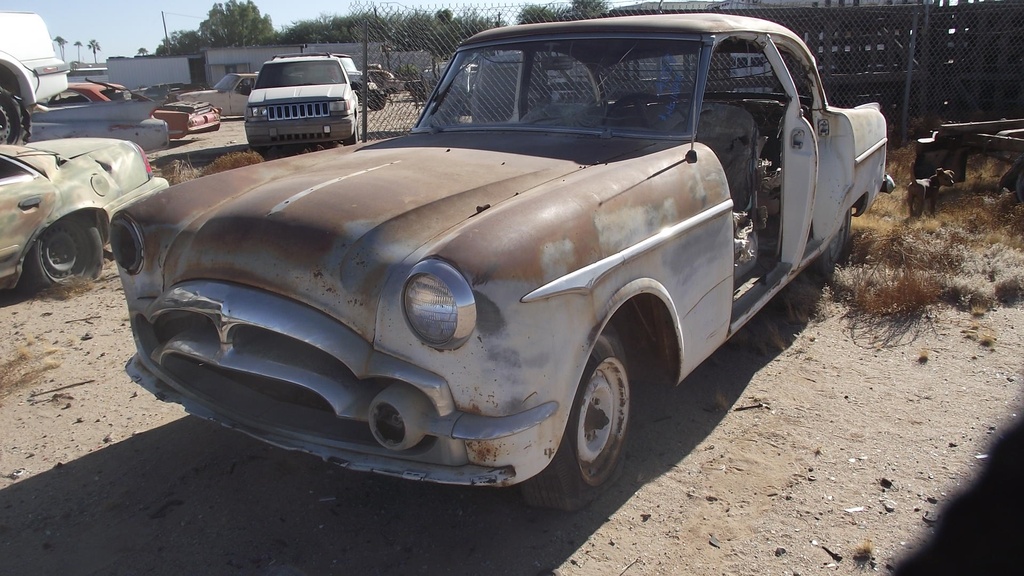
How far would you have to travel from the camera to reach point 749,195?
4.32 metres

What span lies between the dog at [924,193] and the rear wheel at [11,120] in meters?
9.61

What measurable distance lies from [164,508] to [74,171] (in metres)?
4.18

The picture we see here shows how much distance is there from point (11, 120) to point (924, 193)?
9787mm

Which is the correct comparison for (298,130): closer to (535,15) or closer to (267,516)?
(535,15)

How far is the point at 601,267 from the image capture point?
260 centimetres

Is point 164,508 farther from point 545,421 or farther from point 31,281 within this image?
point 31,281

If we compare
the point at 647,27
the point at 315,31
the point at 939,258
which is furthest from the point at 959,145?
the point at 315,31

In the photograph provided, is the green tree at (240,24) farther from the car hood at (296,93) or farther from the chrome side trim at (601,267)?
the chrome side trim at (601,267)

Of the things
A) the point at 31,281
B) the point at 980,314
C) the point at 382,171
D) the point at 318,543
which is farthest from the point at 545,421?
the point at 31,281

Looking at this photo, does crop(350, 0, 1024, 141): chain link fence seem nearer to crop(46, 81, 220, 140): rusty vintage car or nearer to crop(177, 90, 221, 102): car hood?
crop(46, 81, 220, 140): rusty vintage car

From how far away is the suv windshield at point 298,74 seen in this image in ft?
39.0

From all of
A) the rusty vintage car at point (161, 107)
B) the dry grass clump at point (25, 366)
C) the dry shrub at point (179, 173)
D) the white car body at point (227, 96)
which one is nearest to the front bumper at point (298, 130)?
the dry shrub at point (179, 173)

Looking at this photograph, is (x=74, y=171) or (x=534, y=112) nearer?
(x=534, y=112)

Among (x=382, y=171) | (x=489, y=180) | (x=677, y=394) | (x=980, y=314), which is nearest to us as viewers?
(x=489, y=180)
